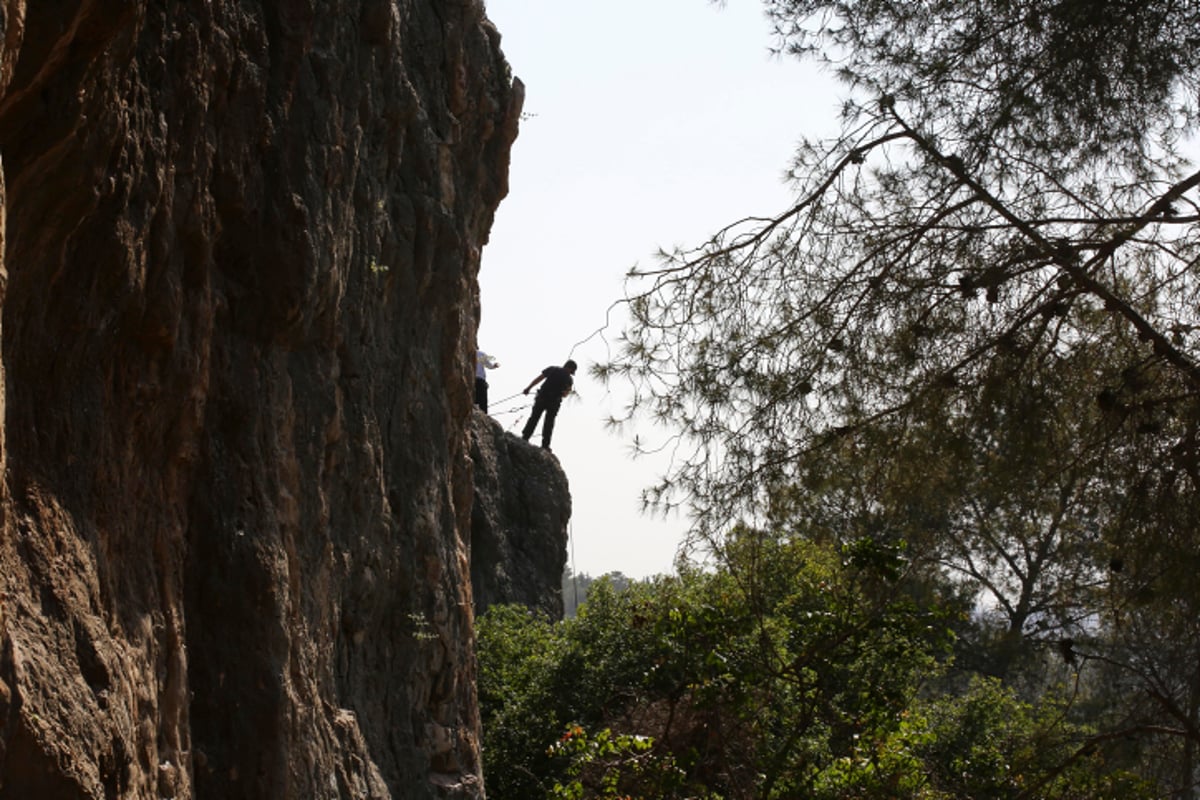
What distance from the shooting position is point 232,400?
639 centimetres

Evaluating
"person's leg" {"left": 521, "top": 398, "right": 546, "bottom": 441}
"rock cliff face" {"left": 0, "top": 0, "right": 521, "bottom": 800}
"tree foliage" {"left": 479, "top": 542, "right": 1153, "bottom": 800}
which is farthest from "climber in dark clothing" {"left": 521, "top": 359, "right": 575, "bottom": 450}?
"rock cliff face" {"left": 0, "top": 0, "right": 521, "bottom": 800}

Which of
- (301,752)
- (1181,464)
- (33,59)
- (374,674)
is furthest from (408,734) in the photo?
(33,59)

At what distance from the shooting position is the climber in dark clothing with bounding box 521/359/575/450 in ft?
59.0

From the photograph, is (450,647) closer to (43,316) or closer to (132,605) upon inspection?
(132,605)

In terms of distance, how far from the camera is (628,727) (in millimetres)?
12555

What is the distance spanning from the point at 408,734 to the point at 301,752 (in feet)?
8.60

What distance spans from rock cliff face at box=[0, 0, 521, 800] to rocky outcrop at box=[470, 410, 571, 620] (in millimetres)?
6625

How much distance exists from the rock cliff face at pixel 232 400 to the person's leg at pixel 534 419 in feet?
26.4

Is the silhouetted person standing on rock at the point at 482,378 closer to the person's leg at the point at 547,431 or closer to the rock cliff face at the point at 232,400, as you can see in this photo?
the person's leg at the point at 547,431

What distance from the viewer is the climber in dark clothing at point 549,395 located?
18.0 m

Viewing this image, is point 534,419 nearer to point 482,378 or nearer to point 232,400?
point 482,378

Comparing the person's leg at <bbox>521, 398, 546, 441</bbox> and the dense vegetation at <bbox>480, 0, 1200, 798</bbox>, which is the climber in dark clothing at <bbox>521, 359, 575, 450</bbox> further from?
the dense vegetation at <bbox>480, 0, 1200, 798</bbox>

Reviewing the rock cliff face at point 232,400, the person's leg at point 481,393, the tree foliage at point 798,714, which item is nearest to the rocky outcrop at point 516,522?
the person's leg at point 481,393

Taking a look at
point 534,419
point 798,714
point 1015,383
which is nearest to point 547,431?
point 534,419
